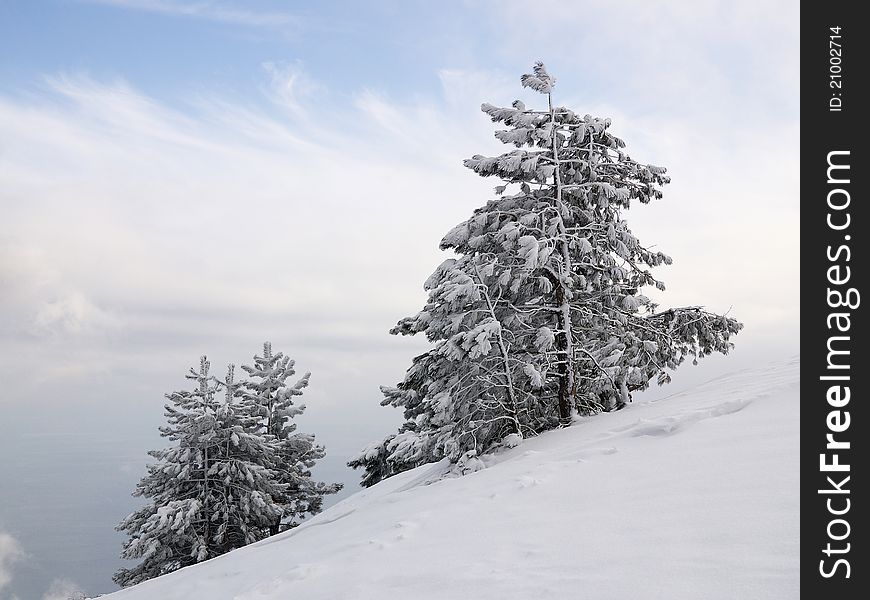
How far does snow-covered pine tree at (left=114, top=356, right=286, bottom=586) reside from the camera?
928 inches

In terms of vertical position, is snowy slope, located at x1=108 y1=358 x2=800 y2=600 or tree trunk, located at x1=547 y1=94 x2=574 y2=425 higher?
tree trunk, located at x1=547 y1=94 x2=574 y2=425

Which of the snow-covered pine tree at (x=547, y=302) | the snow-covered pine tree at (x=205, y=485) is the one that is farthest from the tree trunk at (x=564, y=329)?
the snow-covered pine tree at (x=205, y=485)

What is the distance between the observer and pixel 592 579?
4496 mm

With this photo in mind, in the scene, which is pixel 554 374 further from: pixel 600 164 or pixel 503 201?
pixel 600 164

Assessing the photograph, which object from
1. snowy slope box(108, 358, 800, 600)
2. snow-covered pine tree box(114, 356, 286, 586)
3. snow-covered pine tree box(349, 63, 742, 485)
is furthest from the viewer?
snow-covered pine tree box(114, 356, 286, 586)
